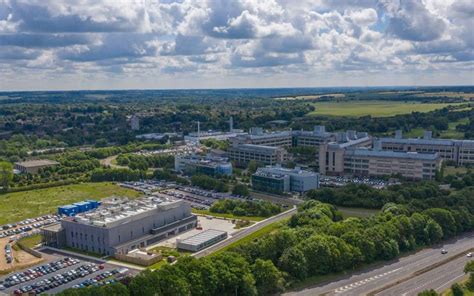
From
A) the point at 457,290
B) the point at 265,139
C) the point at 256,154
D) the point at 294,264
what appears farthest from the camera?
the point at 265,139

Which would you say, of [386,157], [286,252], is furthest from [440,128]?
[286,252]

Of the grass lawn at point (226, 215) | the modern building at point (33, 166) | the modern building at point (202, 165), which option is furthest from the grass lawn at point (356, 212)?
the modern building at point (33, 166)

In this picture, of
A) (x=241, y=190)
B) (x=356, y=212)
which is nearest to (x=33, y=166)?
(x=241, y=190)

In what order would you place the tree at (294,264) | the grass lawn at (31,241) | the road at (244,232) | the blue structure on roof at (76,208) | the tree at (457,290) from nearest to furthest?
1. the tree at (457,290)
2. the tree at (294,264)
3. the road at (244,232)
4. the grass lawn at (31,241)
5. the blue structure on roof at (76,208)

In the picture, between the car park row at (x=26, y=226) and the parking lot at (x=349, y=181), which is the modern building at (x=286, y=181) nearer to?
the parking lot at (x=349, y=181)

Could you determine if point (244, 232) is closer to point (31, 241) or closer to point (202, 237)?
point (202, 237)

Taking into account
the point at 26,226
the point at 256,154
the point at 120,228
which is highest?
the point at 256,154
